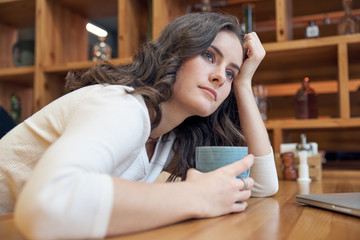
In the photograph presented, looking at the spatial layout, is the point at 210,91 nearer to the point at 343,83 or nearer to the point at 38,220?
the point at 38,220

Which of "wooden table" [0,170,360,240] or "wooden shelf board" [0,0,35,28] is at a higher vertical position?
"wooden shelf board" [0,0,35,28]

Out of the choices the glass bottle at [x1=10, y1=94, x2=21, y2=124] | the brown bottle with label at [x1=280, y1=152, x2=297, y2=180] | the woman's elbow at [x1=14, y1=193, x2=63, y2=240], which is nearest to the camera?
the woman's elbow at [x1=14, y1=193, x2=63, y2=240]

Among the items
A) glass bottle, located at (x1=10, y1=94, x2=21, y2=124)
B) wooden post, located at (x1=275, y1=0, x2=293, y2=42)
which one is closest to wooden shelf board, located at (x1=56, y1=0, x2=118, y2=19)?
glass bottle, located at (x1=10, y1=94, x2=21, y2=124)

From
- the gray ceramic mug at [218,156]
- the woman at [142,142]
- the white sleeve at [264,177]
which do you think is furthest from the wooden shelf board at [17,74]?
the gray ceramic mug at [218,156]

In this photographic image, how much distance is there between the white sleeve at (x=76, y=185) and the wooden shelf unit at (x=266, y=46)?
135 cm

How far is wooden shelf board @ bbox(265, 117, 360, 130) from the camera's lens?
5.48ft

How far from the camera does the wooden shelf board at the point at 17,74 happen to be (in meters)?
2.24

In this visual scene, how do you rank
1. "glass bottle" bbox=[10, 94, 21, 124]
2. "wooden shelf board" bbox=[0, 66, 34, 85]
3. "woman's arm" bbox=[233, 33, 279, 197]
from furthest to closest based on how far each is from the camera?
1. "glass bottle" bbox=[10, 94, 21, 124]
2. "wooden shelf board" bbox=[0, 66, 34, 85]
3. "woman's arm" bbox=[233, 33, 279, 197]

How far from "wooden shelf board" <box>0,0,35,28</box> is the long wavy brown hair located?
4.74ft

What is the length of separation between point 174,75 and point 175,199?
46 centimetres

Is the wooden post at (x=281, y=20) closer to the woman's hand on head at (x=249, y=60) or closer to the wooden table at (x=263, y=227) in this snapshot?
the woman's hand on head at (x=249, y=60)

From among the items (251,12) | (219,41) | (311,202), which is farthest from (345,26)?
(311,202)

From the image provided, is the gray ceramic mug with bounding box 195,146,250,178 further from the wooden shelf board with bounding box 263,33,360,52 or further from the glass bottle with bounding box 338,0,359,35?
the glass bottle with bounding box 338,0,359,35

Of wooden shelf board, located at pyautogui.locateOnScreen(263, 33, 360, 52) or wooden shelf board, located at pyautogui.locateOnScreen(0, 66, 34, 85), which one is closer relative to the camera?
wooden shelf board, located at pyautogui.locateOnScreen(263, 33, 360, 52)
